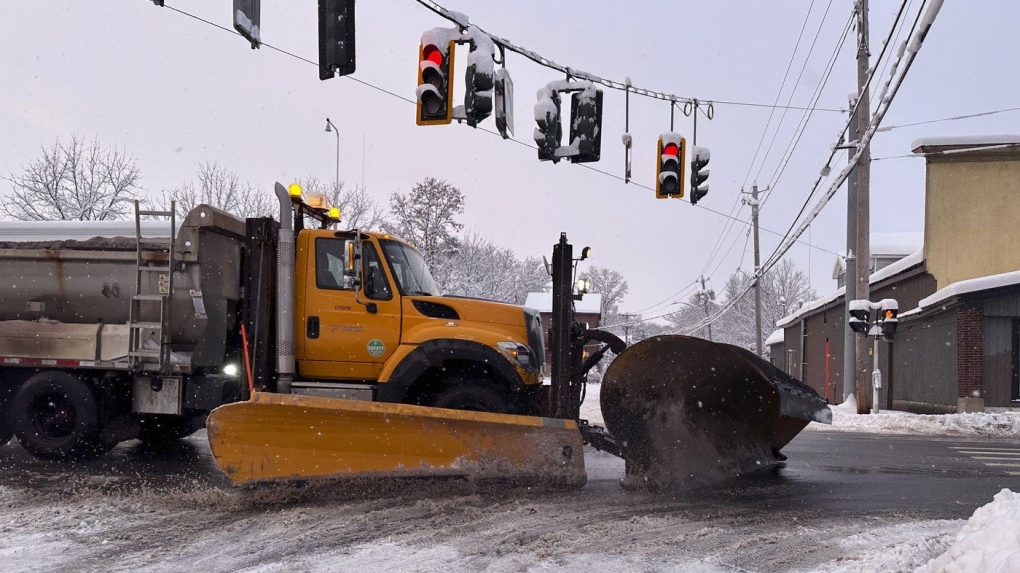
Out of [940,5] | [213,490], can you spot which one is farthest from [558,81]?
[213,490]

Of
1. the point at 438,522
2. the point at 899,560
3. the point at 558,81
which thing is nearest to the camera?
the point at 899,560

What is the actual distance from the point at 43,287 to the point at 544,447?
606 cm

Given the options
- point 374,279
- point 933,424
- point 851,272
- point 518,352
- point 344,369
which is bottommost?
point 933,424

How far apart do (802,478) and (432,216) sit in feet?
116

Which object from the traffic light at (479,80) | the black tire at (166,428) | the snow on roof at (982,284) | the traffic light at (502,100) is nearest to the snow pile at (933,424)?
the snow on roof at (982,284)

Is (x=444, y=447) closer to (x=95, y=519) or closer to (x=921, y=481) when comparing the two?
(x=95, y=519)

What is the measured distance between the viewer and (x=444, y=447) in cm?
664

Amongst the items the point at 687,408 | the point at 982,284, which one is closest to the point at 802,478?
the point at 687,408

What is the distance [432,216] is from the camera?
42.6 meters

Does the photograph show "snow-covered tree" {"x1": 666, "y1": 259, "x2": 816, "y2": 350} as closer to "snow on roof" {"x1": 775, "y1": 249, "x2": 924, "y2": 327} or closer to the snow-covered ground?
"snow on roof" {"x1": 775, "y1": 249, "x2": 924, "y2": 327}

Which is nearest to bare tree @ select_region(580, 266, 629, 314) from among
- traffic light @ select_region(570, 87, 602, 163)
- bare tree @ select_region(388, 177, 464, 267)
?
bare tree @ select_region(388, 177, 464, 267)

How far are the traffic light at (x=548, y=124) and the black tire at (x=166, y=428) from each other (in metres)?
6.15

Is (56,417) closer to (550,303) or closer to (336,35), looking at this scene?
(336,35)

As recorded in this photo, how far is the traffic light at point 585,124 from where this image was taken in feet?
40.3
